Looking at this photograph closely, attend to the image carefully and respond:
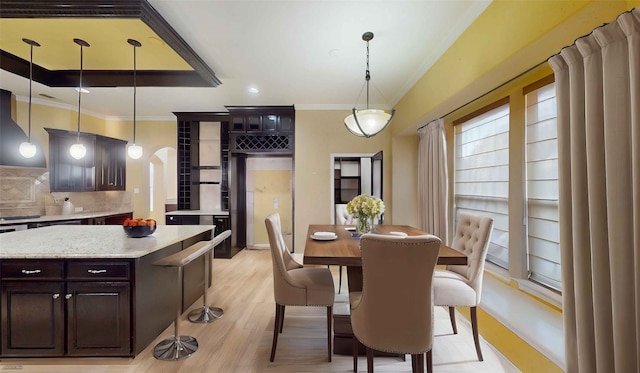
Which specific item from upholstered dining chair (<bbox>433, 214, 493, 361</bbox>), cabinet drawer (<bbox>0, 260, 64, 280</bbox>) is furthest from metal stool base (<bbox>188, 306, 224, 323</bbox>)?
upholstered dining chair (<bbox>433, 214, 493, 361</bbox>)

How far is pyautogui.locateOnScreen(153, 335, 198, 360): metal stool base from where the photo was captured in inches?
79.7

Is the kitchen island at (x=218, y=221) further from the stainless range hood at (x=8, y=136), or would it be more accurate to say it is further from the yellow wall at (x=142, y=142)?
the stainless range hood at (x=8, y=136)

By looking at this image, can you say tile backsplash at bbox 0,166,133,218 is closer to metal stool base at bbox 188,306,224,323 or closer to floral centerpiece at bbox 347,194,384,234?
metal stool base at bbox 188,306,224,323

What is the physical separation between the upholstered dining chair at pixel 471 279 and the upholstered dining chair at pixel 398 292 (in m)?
0.52

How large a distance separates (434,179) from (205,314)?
10.6 ft

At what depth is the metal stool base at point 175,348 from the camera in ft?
6.64

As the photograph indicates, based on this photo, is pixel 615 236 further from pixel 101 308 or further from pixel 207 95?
pixel 207 95

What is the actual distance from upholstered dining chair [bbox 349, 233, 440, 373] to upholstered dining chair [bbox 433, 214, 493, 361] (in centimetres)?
52

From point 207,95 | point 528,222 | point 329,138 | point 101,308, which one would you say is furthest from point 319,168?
point 101,308

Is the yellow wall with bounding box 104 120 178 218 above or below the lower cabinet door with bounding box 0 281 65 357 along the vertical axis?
above

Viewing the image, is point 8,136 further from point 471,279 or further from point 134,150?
point 471,279

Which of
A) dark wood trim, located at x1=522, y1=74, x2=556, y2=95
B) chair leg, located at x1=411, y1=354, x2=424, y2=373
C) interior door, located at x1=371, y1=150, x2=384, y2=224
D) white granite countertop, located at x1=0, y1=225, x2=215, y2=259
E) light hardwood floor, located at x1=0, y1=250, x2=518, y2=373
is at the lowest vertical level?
light hardwood floor, located at x1=0, y1=250, x2=518, y2=373

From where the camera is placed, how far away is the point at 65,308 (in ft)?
6.42

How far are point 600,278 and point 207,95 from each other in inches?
186
